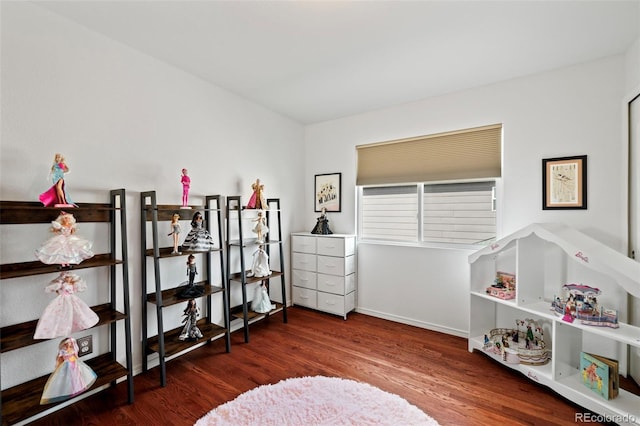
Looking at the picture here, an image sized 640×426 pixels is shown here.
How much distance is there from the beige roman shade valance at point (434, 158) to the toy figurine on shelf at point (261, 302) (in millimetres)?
1812

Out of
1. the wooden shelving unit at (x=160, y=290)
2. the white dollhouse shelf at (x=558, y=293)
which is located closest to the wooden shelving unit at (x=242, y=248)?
the wooden shelving unit at (x=160, y=290)

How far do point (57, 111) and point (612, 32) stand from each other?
12.8 feet

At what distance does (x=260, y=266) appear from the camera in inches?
122

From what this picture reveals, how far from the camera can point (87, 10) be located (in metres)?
1.82

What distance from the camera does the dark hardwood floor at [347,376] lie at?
1.83 meters

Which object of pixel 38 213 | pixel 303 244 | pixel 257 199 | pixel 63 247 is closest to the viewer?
pixel 63 247

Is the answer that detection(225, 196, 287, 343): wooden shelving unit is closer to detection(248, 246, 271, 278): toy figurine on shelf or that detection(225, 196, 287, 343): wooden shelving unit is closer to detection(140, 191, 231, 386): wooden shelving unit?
detection(248, 246, 271, 278): toy figurine on shelf

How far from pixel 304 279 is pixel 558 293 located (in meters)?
2.63

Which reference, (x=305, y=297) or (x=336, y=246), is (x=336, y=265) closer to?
(x=336, y=246)

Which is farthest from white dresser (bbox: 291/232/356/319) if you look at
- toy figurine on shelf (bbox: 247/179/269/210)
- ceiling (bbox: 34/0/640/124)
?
ceiling (bbox: 34/0/640/124)

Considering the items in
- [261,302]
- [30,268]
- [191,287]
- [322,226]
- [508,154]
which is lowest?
[261,302]

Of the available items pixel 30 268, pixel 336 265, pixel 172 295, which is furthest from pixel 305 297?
pixel 30 268

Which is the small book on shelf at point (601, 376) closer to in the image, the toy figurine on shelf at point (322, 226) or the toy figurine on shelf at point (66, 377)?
the toy figurine on shelf at point (322, 226)

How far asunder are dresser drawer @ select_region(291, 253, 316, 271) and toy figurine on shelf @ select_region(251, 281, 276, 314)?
0.65m
